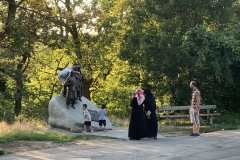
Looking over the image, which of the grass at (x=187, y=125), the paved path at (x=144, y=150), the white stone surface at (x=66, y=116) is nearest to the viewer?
the paved path at (x=144, y=150)

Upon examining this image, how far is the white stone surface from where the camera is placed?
49.7 ft

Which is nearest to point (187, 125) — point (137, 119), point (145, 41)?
point (145, 41)

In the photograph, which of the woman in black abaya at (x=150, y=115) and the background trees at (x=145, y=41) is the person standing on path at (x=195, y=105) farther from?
the background trees at (x=145, y=41)

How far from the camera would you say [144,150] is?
33.9 ft

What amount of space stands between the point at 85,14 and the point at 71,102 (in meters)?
13.9

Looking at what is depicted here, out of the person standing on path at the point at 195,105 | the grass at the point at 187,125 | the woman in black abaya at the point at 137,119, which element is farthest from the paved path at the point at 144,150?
the grass at the point at 187,125

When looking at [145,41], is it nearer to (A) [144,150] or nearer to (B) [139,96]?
(B) [139,96]

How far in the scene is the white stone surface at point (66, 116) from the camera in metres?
15.1

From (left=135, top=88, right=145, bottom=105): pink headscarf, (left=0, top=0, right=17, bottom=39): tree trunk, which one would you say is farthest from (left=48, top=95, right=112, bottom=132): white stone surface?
(left=0, top=0, right=17, bottom=39): tree trunk

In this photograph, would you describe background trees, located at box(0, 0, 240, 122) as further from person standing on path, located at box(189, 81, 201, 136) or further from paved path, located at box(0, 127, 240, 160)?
paved path, located at box(0, 127, 240, 160)

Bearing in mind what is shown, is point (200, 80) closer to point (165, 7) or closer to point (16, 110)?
point (165, 7)

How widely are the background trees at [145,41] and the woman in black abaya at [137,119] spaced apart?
696cm

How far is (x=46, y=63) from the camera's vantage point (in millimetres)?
34531

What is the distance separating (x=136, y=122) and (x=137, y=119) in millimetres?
111
